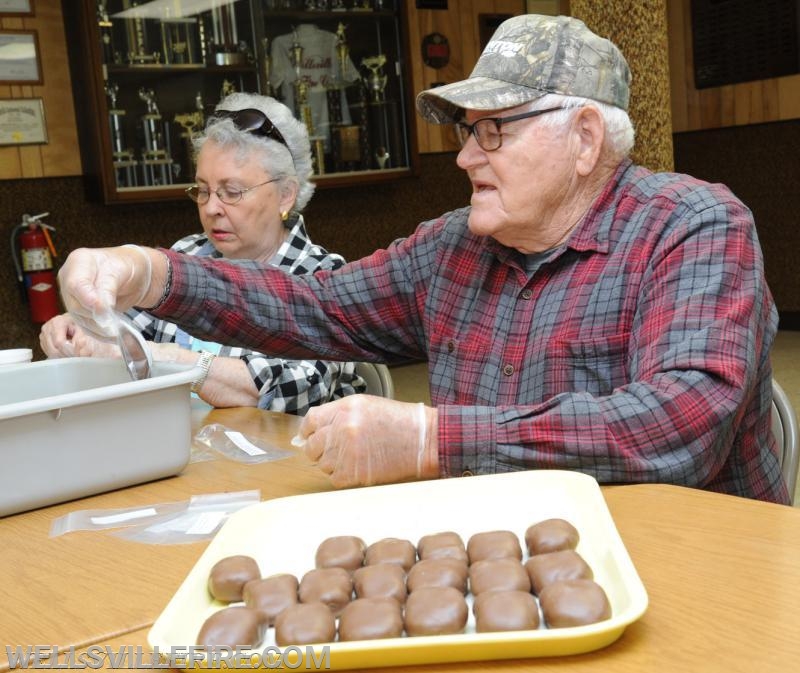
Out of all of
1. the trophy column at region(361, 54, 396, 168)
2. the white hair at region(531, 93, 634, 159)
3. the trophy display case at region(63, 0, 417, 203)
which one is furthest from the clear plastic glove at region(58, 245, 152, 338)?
the trophy column at region(361, 54, 396, 168)

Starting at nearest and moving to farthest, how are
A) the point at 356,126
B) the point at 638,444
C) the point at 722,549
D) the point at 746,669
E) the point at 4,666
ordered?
the point at 746,669
the point at 4,666
the point at 722,549
the point at 638,444
the point at 356,126

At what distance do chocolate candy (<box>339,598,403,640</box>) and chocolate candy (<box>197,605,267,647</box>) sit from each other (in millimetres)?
68

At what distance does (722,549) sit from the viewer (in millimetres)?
951

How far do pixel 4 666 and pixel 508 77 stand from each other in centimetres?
107

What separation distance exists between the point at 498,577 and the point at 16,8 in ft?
13.4

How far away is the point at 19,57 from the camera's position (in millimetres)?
4227

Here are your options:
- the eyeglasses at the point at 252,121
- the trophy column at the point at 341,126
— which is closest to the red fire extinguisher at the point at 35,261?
the trophy column at the point at 341,126

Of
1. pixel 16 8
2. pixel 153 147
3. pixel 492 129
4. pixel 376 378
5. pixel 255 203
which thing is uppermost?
pixel 16 8

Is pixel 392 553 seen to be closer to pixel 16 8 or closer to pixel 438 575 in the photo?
pixel 438 575

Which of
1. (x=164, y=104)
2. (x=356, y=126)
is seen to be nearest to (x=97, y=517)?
(x=164, y=104)

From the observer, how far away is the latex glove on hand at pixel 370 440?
1184mm

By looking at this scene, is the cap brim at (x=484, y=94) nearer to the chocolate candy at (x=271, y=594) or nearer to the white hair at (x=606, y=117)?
the white hair at (x=606, y=117)

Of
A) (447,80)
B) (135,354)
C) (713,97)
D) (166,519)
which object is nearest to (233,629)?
(166,519)

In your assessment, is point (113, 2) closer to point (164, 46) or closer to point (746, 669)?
point (164, 46)
